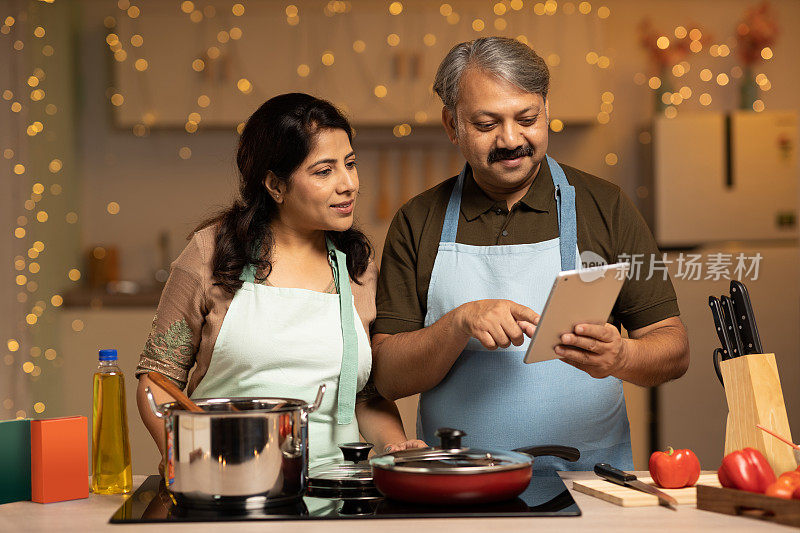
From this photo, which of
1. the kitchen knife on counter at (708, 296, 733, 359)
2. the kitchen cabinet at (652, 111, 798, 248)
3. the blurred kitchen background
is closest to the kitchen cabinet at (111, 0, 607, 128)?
the blurred kitchen background

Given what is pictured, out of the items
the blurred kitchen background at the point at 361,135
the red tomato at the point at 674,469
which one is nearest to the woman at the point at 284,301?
Result: the red tomato at the point at 674,469

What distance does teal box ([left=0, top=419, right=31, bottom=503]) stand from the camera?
129 cm

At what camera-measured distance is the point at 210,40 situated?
3809 millimetres

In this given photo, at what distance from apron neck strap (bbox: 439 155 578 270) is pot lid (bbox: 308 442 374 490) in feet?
1.95

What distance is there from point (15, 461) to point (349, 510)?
1.82ft

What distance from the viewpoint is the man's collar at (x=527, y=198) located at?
1.75 metres

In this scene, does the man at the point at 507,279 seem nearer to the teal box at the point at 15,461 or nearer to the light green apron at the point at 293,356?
the light green apron at the point at 293,356

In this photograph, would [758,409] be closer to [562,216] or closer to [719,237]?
[562,216]

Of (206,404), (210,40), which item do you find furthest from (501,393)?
(210,40)

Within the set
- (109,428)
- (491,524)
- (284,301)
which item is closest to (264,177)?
(284,301)

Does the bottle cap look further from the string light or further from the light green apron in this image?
the string light

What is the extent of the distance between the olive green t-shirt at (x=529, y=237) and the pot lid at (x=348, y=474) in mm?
411

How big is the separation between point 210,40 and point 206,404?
288 centimetres

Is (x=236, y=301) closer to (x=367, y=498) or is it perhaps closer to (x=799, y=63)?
(x=367, y=498)
